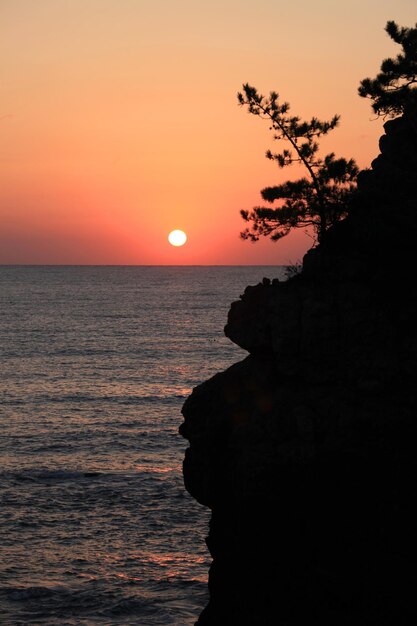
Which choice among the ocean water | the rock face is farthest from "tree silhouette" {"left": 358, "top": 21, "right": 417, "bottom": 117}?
the ocean water

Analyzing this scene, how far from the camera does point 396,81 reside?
3030cm

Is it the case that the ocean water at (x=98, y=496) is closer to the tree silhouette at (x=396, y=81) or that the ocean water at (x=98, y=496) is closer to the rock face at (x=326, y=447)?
the rock face at (x=326, y=447)

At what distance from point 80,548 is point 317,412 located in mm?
14868

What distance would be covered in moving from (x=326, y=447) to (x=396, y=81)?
16.6 metres

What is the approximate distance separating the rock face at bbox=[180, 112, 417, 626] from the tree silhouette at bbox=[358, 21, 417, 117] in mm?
8937

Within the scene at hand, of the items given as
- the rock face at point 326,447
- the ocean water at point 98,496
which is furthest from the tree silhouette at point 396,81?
the ocean water at point 98,496

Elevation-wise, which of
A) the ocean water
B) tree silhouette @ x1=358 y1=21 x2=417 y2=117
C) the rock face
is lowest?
the ocean water

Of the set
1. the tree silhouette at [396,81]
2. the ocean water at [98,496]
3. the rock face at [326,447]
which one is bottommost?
the ocean water at [98,496]

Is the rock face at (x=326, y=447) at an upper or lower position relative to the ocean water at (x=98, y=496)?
upper

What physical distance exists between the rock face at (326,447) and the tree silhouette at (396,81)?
8.94 metres

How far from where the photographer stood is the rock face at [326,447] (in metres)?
19.2

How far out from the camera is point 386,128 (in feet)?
85.3

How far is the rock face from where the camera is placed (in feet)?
62.8

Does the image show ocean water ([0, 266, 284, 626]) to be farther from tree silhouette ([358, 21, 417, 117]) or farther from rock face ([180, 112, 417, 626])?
tree silhouette ([358, 21, 417, 117])
